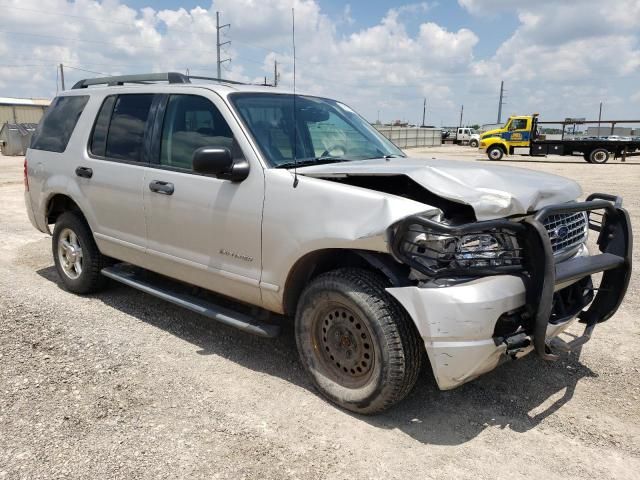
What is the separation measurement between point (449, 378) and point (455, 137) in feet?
202

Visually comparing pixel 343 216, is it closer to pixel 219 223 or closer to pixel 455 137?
pixel 219 223

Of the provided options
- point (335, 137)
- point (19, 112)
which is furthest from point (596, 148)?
point (19, 112)

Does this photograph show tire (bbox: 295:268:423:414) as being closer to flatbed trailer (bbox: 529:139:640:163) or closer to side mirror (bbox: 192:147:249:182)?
side mirror (bbox: 192:147:249:182)

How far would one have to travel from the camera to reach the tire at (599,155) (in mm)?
27448

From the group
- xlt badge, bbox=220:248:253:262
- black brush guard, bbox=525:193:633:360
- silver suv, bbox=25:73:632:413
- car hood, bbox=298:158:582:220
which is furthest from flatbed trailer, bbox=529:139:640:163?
xlt badge, bbox=220:248:253:262

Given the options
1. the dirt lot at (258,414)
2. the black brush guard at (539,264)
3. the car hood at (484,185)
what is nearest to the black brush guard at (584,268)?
the black brush guard at (539,264)

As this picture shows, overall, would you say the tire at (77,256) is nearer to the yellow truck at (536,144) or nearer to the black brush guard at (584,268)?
the black brush guard at (584,268)

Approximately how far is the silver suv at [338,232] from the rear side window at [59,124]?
0.17 metres

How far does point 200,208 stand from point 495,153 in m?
29.6

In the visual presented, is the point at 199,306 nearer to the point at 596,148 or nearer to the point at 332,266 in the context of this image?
the point at 332,266

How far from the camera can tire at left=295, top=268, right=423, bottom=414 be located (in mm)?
3006

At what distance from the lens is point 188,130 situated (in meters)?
4.18

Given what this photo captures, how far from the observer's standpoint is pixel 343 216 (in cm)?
309

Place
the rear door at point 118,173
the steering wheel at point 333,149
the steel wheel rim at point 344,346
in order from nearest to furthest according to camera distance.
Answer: the steel wheel rim at point 344,346, the steering wheel at point 333,149, the rear door at point 118,173
